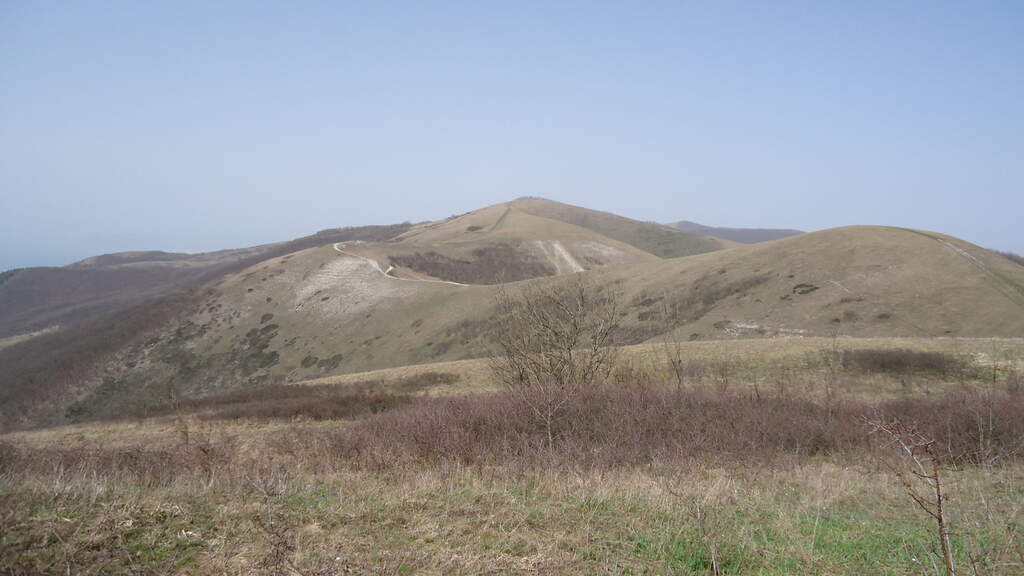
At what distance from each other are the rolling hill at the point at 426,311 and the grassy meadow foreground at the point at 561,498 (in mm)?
8914

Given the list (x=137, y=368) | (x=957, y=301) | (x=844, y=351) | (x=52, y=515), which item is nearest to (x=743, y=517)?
(x=52, y=515)

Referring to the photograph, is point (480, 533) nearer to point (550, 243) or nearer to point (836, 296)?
point (836, 296)

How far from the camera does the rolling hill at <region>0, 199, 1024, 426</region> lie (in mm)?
41812

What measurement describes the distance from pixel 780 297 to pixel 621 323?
46.9 feet

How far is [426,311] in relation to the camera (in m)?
71.3

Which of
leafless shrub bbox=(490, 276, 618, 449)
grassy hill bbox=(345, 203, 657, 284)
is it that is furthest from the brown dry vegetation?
grassy hill bbox=(345, 203, 657, 284)

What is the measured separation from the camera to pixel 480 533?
5598 mm

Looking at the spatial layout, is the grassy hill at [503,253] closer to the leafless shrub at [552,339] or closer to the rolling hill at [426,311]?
the rolling hill at [426,311]

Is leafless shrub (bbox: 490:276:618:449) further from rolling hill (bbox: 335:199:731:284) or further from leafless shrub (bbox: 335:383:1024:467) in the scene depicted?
rolling hill (bbox: 335:199:731:284)

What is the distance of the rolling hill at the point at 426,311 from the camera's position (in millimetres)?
41812

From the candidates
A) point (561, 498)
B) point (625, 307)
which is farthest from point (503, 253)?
point (561, 498)

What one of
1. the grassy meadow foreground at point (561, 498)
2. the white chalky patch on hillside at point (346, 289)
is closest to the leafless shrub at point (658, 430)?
the grassy meadow foreground at point (561, 498)

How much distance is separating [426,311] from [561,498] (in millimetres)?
65667

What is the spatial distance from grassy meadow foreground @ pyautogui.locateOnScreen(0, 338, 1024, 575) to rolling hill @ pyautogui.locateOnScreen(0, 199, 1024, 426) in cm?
891
